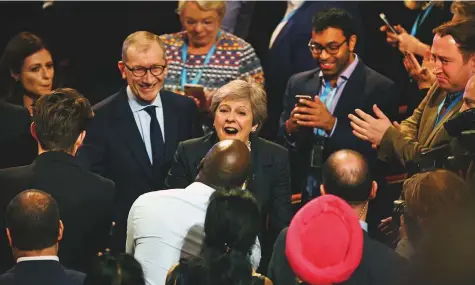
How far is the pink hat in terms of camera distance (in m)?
2.96

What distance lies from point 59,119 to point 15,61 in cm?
142

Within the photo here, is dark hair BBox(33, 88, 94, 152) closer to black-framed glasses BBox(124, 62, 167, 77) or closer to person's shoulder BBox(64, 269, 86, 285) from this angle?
person's shoulder BBox(64, 269, 86, 285)

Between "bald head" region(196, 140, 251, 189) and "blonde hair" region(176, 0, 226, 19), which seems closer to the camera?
"bald head" region(196, 140, 251, 189)

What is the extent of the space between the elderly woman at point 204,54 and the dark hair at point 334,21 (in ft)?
1.99

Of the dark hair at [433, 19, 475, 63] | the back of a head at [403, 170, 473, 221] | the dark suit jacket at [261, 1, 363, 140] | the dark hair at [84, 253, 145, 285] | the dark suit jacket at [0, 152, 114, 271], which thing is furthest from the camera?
the dark suit jacket at [261, 1, 363, 140]

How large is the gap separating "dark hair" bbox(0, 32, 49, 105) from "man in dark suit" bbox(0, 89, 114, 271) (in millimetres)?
1239

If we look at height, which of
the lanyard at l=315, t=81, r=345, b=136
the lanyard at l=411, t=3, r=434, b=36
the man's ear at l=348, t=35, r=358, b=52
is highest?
the lanyard at l=411, t=3, r=434, b=36

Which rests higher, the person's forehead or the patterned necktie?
the person's forehead

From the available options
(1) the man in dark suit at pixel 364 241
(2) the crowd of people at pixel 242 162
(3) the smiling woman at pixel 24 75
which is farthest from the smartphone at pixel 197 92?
(1) the man in dark suit at pixel 364 241

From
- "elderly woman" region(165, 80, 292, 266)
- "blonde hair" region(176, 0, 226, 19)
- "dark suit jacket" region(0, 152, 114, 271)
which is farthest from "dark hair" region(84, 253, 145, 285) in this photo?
"blonde hair" region(176, 0, 226, 19)

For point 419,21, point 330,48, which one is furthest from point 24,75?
point 419,21

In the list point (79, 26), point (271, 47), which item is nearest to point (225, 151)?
point (271, 47)

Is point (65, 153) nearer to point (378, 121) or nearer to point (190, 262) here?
point (190, 262)

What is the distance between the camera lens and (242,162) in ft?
12.5
